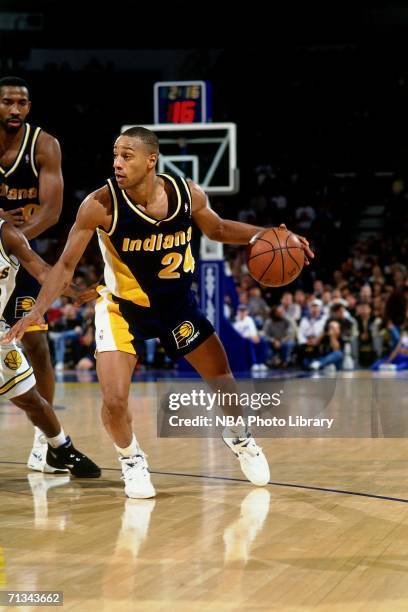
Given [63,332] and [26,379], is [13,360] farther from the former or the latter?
[63,332]

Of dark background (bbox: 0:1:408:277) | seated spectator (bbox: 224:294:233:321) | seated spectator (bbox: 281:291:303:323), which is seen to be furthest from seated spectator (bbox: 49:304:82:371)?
dark background (bbox: 0:1:408:277)

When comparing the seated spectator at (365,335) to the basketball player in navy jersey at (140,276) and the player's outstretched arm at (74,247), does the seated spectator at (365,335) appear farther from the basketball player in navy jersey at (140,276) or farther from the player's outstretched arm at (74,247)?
the player's outstretched arm at (74,247)

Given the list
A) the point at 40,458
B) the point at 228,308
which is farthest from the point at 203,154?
the point at 40,458

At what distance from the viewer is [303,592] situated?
10.5ft

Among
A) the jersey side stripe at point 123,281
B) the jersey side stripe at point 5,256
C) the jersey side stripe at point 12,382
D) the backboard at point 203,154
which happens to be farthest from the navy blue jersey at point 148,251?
the backboard at point 203,154

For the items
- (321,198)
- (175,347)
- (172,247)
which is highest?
(321,198)

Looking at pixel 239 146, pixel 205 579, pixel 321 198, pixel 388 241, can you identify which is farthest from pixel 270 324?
pixel 205 579

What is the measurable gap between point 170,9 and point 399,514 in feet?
59.2

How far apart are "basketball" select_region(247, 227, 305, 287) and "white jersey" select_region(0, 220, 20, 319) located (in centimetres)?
134

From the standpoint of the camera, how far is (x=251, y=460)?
17.0 ft

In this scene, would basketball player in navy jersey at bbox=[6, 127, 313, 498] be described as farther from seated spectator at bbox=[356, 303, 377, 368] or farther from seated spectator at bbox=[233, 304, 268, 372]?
seated spectator at bbox=[356, 303, 377, 368]

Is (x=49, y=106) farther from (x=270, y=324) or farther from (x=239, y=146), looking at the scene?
(x=270, y=324)

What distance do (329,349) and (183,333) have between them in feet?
30.6

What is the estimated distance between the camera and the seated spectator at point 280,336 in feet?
47.1
